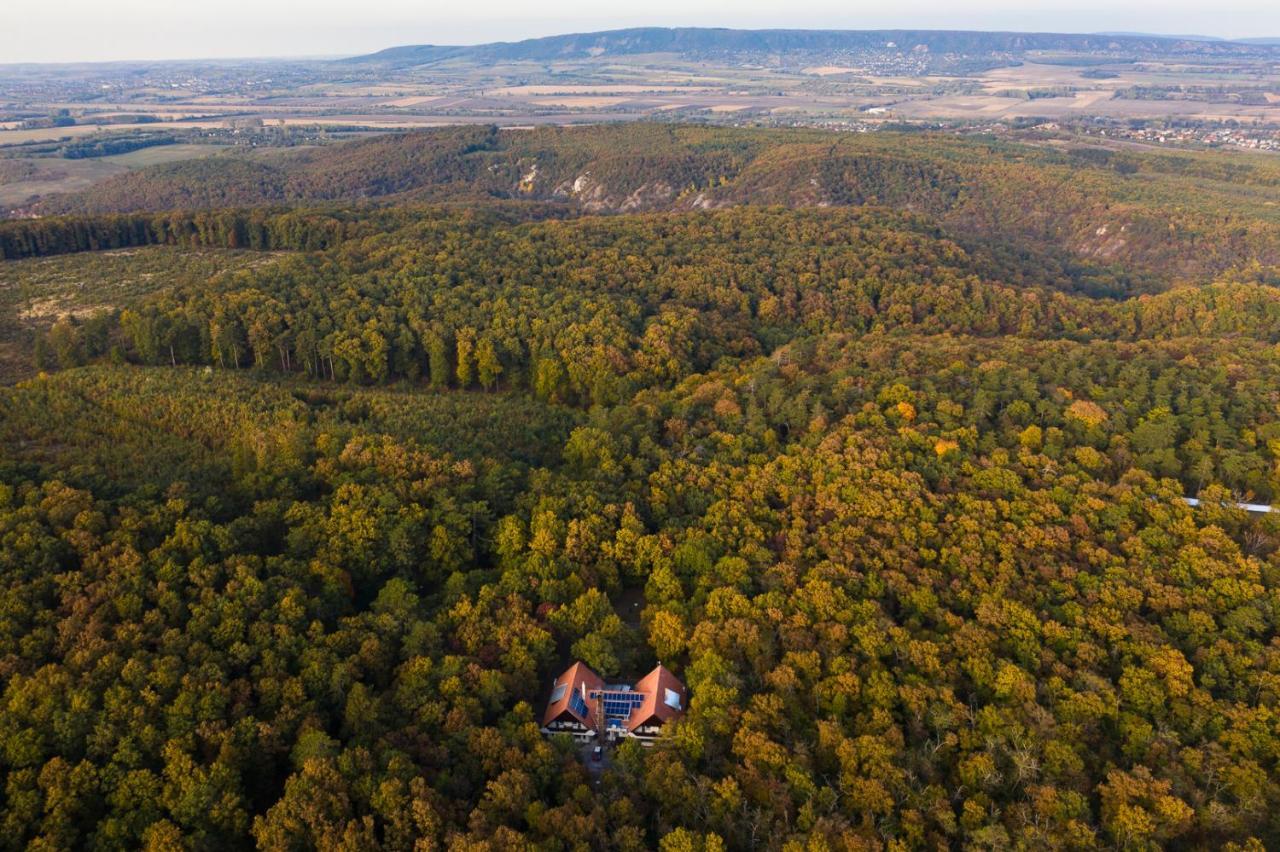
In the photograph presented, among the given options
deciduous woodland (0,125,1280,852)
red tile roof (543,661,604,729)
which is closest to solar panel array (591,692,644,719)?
red tile roof (543,661,604,729)

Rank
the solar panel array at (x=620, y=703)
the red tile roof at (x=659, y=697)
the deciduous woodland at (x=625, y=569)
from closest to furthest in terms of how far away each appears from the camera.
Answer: the deciduous woodland at (x=625, y=569) → the red tile roof at (x=659, y=697) → the solar panel array at (x=620, y=703)

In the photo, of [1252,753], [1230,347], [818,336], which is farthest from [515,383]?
[1230,347]

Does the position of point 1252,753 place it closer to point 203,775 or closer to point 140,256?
point 203,775

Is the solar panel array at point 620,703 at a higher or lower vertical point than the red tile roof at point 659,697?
lower

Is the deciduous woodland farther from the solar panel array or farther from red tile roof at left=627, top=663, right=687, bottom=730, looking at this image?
the solar panel array

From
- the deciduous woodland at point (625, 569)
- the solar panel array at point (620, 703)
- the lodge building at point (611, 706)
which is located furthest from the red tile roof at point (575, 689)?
the deciduous woodland at point (625, 569)

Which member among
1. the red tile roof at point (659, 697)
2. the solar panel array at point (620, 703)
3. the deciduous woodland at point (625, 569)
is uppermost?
the deciduous woodland at point (625, 569)

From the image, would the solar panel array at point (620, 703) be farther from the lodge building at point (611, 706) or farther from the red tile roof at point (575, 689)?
the red tile roof at point (575, 689)

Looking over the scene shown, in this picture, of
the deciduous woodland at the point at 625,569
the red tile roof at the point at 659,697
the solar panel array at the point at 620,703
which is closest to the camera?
the deciduous woodland at the point at 625,569
